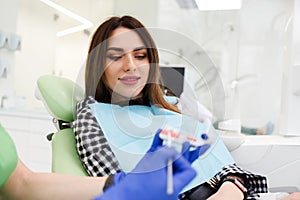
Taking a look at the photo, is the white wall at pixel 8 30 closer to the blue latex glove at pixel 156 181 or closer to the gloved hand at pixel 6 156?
the gloved hand at pixel 6 156

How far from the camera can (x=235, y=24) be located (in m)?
2.50

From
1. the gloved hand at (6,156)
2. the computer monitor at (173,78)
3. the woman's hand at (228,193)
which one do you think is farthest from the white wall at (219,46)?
the gloved hand at (6,156)

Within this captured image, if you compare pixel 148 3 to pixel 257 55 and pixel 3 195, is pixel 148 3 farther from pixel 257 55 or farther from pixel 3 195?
pixel 3 195

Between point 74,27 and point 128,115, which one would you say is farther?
point 74,27

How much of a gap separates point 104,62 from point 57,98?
0.61 feet

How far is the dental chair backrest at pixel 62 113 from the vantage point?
0.80 metres

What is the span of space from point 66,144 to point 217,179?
1.50 feet

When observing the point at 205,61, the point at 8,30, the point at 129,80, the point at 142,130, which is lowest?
the point at 142,130

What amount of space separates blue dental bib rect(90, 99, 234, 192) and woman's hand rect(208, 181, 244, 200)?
0.06 m

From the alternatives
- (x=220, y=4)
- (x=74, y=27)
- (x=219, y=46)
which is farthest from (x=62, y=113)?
(x=74, y=27)

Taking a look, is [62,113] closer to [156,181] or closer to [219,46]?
[156,181]

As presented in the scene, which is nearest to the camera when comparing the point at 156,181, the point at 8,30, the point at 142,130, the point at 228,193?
the point at 156,181

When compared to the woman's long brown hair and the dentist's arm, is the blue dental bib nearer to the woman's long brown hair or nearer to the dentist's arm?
the woman's long brown hair

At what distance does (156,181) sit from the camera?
1.18 feet
